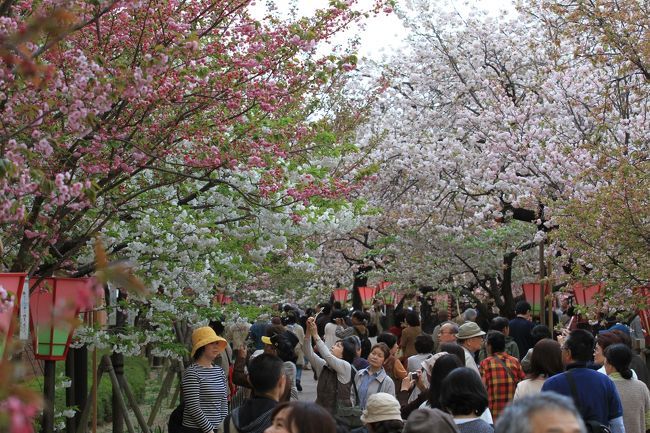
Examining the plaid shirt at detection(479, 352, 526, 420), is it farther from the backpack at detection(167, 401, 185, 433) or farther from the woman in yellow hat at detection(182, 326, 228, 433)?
the backpack at detection(167, 401, 185, 433)

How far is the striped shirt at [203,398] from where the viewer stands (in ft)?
26.8

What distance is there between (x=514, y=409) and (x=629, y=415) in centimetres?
513

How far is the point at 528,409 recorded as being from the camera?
3.38 metres

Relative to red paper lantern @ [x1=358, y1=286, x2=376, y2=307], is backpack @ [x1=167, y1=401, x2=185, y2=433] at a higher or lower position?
lower

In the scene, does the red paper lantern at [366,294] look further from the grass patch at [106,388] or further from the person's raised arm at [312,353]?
the person's raised arm at [312,353]

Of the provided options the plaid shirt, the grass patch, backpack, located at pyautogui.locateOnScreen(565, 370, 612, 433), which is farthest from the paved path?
backpack, located at pyautogui.locateOnScreen(565, 370, 612, 433)

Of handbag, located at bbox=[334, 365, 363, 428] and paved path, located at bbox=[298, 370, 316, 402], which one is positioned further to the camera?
paved path, located at bbox=[298, 370, 316, 402]

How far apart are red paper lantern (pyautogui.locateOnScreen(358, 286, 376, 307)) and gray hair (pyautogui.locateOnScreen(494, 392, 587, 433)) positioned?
3051 centimetres

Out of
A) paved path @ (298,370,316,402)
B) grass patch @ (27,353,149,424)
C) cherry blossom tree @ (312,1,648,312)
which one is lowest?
paved path @ (298,370,316,402)

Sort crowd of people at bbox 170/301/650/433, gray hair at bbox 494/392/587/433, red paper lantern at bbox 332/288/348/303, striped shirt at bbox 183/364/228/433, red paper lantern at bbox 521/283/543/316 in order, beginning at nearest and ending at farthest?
gray hair at bbox 494/392/587/433 → crowd of people at bbox 170/301/650/433 → striped shirt at bbox 183/364/228/433 → red paper lantern at bbox 521/283/543/316 → red paper lantern at bbox 332/288/348/303

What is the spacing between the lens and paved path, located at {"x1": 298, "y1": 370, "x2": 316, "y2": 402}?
20852mm

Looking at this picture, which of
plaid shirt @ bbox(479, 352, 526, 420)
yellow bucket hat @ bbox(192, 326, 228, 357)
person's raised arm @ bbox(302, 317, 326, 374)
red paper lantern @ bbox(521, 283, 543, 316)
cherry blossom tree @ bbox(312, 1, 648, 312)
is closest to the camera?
yellow bucket hat @ bbox(192, 326, 228, 357)

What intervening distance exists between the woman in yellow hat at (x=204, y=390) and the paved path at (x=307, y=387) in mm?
10499

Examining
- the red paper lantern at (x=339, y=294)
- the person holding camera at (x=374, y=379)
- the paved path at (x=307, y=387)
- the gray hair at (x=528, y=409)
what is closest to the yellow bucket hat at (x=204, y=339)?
the person holding camera at (x=374, y=379)
